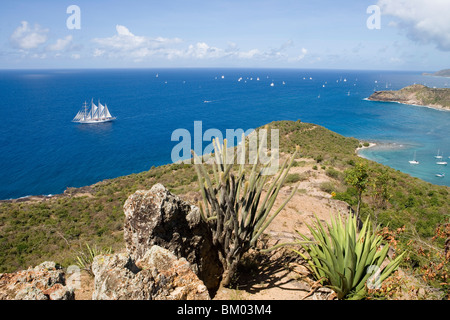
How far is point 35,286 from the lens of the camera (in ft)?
9.13

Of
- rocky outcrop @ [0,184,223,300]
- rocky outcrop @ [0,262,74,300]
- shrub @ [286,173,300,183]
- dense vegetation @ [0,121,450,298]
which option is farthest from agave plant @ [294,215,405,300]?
shrub @ [286,173,300,183]

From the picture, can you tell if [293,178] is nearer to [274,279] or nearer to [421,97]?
[274,279]

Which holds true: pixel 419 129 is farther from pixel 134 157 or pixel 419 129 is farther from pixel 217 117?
pixel 134 157

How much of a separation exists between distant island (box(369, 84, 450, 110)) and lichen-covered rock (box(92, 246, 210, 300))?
117107 millimetres

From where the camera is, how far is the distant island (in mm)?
93562

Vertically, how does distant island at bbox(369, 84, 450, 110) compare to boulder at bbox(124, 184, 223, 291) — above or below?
above

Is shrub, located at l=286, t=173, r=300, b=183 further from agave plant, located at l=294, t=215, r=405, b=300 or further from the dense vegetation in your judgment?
agave plant, located at l=294, t=215, r=405, b=300

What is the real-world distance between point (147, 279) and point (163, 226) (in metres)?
1.23

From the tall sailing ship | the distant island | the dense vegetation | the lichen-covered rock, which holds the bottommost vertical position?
the dense vegetation

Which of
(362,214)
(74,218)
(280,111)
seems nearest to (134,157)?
(74,218)

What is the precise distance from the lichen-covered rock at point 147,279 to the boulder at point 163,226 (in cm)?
48

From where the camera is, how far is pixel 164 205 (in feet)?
13.1

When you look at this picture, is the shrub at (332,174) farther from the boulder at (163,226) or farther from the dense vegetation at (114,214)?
the boulder at (163,226)
